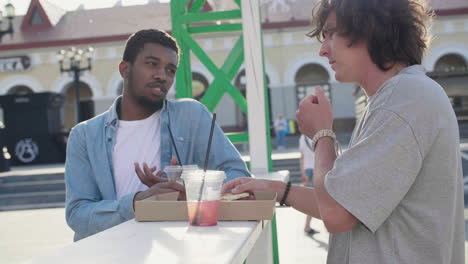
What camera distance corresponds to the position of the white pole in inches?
133

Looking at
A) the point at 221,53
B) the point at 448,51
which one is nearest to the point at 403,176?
the point at 221,53

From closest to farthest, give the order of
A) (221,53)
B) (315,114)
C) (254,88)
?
(315,114), (254,88), (221,53)

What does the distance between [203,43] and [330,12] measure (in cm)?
2081

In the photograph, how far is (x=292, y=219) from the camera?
727cm

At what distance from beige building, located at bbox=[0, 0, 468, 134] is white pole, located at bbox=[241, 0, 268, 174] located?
17.8 meters

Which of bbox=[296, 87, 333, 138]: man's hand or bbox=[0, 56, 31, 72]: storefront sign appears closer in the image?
bbox=[296, 87, 333, 138]: man's hand

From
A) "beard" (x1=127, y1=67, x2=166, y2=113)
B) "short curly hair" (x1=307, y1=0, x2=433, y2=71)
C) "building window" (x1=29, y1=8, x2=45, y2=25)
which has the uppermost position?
"building window" (x1=29, y1=8, x2=45, y2=25)

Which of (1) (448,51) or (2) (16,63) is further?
(2) (16,63)

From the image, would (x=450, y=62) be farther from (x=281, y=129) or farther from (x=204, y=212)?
(x=204, y=212)

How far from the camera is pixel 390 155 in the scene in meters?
1.20

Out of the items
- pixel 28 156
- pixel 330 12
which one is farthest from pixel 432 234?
pixel 28 156

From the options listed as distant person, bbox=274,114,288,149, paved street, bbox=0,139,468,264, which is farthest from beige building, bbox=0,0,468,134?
paved street, bbox=0,139,468,264

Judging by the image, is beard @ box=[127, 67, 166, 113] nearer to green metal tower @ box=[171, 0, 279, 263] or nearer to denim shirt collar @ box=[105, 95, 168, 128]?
denim shirt collar @ box=[105, 95, 168, 128]

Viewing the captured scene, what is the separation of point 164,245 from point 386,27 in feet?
2.45
